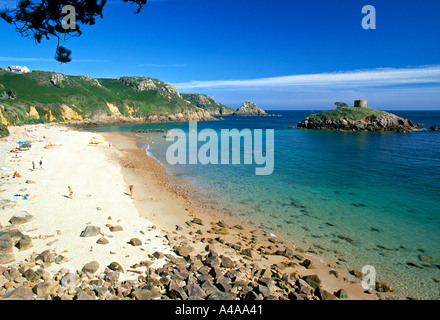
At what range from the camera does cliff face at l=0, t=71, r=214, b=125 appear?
267 feet

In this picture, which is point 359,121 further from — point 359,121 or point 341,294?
point 341,294

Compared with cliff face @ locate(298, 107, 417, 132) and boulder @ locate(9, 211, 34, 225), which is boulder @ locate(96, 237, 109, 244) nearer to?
boulder @ locate(9, 211, 34, 225)

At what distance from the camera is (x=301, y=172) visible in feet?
97.9

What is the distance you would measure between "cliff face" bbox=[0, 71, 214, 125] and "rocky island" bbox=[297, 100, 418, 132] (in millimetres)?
88949

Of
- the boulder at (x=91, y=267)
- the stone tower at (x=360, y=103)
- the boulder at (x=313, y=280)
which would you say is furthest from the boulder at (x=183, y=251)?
the stone tower at (x=360, y=103)

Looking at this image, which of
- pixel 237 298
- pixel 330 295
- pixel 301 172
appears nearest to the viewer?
pixel 237 298

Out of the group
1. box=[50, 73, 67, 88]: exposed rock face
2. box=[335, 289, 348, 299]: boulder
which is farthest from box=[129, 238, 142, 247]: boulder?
box=[50, 73, 67, 88]: exposed rock face

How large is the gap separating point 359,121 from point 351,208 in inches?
3420

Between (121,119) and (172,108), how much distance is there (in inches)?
1749

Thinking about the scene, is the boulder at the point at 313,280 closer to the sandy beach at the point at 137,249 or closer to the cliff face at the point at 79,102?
the sandy beach at the point at 137,249

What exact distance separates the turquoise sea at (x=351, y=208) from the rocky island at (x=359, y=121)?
203 ft

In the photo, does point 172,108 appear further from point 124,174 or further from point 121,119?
point 124,174
